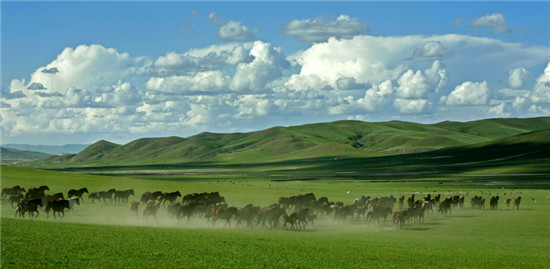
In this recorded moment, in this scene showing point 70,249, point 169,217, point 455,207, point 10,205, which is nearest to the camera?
point 70,249

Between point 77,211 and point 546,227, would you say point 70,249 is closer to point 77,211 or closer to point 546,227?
point 77,211

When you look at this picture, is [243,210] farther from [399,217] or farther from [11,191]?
[11,191]

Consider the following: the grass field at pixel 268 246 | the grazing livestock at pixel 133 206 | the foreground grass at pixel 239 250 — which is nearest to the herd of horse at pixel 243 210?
the grazing livestock at pixel 133 206

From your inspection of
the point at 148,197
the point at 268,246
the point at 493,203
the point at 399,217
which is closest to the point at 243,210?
the point at 268,246

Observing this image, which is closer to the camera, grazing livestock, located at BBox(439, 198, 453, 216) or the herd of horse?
the herd of horse

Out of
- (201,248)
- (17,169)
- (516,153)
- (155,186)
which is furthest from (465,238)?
(516,153)

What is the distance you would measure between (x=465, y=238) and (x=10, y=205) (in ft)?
103

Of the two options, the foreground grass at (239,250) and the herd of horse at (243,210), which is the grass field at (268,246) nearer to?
the foreground grass at (239,250)

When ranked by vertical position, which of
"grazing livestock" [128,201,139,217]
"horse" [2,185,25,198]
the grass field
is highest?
"horse" [2,185,25,198]

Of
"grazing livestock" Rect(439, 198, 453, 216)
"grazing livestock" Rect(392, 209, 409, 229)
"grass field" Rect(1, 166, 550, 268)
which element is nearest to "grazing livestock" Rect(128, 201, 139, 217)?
"grass field" Rect(1, 166, 550, 268)

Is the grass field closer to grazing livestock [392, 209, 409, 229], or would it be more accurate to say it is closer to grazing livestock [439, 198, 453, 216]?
grazing livestock [392, 209, 409, 229]

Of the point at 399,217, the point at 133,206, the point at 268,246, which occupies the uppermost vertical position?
the point at 133,206

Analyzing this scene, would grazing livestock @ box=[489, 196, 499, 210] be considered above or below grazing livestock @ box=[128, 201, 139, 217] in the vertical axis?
below

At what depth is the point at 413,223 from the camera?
35031 mm
